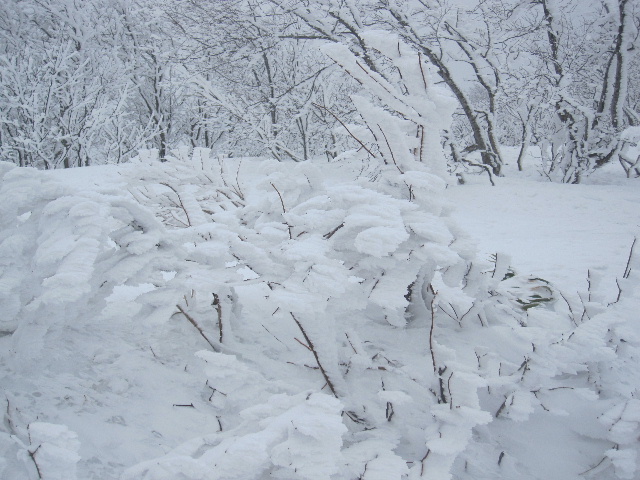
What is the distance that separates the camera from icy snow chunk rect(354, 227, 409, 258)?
0.98 metres

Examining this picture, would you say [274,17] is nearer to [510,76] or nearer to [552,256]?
[510,76]

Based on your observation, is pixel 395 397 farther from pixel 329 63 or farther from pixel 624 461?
pixel 329 63

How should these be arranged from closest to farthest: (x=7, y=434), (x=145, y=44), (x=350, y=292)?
1. (x=7, y=434)
2. (x=350, y=292)
3. (x=145, y=44)

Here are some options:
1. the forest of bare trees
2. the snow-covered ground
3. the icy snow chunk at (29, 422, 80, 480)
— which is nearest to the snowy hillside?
the icy snow chunk at (29, 422, 80, 480)

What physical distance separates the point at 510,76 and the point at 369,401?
9157 mm

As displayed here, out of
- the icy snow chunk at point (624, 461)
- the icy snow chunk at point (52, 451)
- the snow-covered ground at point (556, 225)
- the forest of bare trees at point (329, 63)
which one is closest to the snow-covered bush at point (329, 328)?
the icy snow chunk at point (624, 461)

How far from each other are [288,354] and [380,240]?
37.4 inches

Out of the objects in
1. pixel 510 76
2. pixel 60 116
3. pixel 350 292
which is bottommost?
pixel 350 292

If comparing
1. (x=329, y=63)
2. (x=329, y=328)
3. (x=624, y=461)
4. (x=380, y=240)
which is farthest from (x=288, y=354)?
(x=329, y=63)

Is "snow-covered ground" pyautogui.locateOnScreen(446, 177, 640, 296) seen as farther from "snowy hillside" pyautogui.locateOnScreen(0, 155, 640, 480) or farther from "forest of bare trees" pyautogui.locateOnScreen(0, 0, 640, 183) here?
"snowy hillside" pyautogui.locateOnScreen(0, 155, 640, 480)

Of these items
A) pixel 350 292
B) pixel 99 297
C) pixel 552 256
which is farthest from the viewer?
pixel 552 256

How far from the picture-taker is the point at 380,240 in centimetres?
100

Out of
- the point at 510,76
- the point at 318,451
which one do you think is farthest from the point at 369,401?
the point at 510,76

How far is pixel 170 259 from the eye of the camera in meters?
1.33
